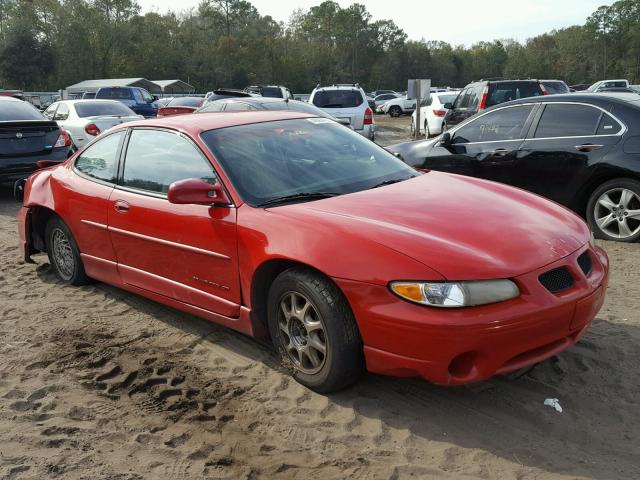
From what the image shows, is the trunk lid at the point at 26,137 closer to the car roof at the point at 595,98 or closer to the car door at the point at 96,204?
the car door at the point at 96,204

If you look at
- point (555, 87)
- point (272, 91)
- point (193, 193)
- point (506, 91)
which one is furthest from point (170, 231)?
point (272, 91)

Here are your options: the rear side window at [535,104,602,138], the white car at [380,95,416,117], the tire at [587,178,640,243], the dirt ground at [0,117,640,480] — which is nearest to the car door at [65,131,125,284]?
the dirt ground at [0,117,640,480]

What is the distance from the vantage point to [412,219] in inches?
136

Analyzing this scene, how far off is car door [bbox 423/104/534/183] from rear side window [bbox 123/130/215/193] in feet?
13.5

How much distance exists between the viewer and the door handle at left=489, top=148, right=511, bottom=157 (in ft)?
23.9

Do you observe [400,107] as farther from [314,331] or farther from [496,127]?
A: [314,331]

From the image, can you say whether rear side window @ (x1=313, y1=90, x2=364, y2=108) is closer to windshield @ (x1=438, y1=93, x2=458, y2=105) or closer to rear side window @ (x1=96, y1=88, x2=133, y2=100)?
windshield @ (x1=438, y1=93, x2=458, y2=105)

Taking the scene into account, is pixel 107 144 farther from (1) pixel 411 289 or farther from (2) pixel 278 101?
(2) pixel 278 101

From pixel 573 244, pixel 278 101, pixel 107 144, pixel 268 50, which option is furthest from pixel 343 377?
pixel 268 50

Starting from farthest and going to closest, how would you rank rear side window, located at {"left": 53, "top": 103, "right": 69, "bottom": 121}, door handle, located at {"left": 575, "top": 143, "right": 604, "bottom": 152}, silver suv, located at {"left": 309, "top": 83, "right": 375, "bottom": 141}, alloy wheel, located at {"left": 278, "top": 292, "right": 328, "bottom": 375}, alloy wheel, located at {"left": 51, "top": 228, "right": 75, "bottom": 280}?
1. silver suv, located at {"left": 309, "top": 83, "right": 375, "bottom": 141}
2. rear side window, located at {"left": 53, "top": 103, "right": 69, "bottom": 121}
3. door handle, located at {"left": 575, "top": 143, "right": 604, "bottom": 152}
4. alloy wheel, located at {"left": 51, "top": 228, "right": 75, "bottom": 280}
5. alloy wheel, located at {"left": 278, "top": 292, "right": 328, "bottom": 375}

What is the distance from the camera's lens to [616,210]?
21.5 ft

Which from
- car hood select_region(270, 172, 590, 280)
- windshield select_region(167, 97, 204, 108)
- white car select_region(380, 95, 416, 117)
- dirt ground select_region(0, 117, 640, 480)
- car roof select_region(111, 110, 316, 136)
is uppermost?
car roof select_region(111, 110, 316, 136)

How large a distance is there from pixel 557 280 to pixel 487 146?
4.49m

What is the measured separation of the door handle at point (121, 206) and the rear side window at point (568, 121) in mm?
4680
